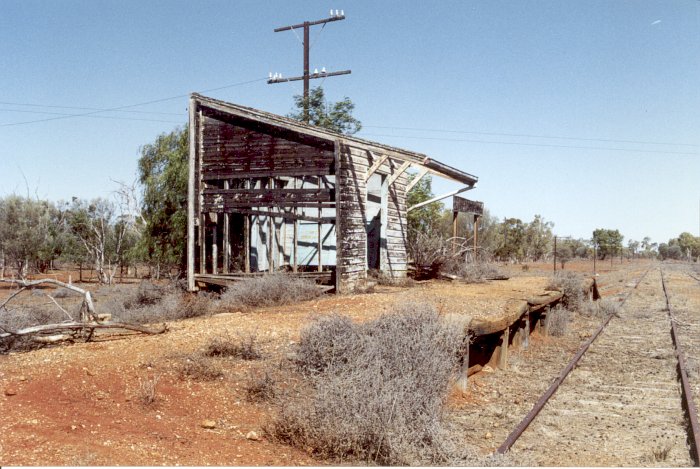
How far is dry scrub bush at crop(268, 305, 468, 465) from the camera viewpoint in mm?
5168

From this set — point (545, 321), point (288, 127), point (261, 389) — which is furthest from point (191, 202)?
point (261, 389)

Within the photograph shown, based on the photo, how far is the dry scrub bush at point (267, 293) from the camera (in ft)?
41.7

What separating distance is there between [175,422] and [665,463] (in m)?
4.75

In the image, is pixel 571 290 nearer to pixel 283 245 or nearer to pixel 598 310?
pixel 598 310

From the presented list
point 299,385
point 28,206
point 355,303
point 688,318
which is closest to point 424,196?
point 688,318

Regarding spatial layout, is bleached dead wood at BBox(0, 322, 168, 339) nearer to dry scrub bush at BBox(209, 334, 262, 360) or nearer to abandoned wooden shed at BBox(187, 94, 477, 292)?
dry scrub bush at BBox(209, 334, 262, 360)

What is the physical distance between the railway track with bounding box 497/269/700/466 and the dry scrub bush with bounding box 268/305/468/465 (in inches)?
35.2

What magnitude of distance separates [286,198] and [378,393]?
1067 cm

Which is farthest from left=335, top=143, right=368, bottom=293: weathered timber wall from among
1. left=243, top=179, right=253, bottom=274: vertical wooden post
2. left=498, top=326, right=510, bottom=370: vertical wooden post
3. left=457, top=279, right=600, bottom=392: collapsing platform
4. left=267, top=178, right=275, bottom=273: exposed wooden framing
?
left=498, top=326, right=510, bottom=370: vertical wooden post

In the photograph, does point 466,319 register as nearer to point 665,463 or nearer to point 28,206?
point 665,463

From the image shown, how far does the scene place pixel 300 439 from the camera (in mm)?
5281

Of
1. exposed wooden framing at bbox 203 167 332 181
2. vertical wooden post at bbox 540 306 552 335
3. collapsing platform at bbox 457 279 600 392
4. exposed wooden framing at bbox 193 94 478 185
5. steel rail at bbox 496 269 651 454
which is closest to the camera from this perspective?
steel rail at bbox 496 269 651 454

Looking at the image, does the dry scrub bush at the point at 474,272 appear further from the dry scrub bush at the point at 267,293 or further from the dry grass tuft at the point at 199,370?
the dry grass tuft at the point at 199,370

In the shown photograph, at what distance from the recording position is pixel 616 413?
7.50m
